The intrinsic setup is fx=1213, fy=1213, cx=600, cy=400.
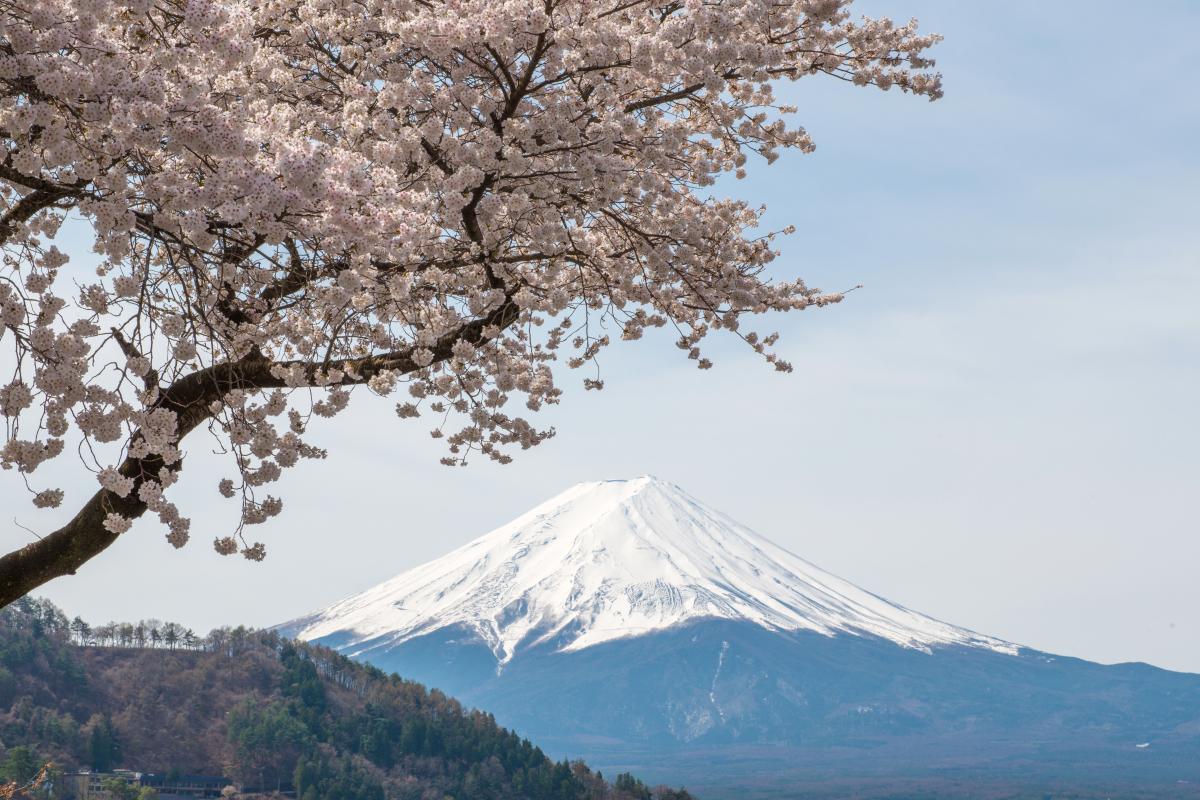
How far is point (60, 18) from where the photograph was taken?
4.75 meters

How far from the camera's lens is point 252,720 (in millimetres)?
89062

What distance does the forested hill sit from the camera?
269 feet

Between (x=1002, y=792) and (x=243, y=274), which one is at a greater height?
(x=243, y=274)

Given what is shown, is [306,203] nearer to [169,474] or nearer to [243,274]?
[169,474]

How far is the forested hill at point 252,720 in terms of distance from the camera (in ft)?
269

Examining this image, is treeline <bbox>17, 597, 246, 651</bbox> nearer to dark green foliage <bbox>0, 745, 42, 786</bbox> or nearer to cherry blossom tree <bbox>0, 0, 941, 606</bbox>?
dark green foliage <bbox>0, 745, 42, 786</bbox>

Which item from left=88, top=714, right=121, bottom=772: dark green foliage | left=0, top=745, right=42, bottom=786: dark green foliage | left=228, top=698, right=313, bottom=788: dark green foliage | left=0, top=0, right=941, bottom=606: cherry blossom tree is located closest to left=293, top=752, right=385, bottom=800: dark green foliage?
left=228, top=698, right=313, bottom=788: dark green foliage

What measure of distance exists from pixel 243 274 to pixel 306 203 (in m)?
2.50

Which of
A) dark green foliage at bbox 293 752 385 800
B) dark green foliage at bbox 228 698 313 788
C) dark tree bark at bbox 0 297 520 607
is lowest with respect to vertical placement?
dark green foliage at bbox 293 752 385 800

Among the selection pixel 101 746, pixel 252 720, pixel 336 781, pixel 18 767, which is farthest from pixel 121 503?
pixel 252 720

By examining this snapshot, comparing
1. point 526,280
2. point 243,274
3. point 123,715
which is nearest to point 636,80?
point 526,280

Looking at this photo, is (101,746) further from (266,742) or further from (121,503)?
(121,503)

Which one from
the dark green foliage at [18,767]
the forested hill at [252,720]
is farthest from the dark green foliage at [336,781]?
the dark green foliage at [18,767]

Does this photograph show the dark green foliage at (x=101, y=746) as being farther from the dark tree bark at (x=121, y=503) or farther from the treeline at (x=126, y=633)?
the dark tree bark at (x=121, y=503)
